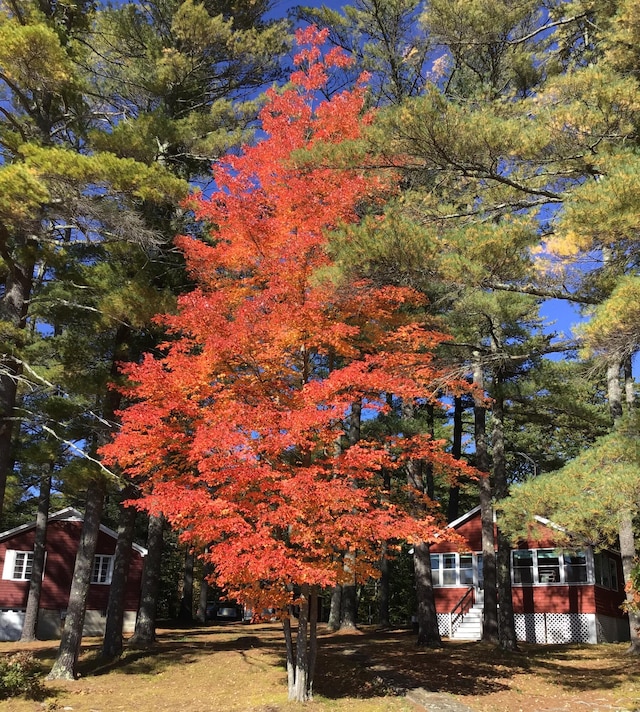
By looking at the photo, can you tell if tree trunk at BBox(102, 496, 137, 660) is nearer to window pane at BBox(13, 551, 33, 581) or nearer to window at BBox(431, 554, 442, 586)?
window pane at BBox(13, 551, 33, 581)

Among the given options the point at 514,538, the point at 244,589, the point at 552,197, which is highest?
the point at 552,197

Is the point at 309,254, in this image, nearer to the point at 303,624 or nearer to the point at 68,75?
the point at 68,75

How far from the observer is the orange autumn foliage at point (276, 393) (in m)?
8.96

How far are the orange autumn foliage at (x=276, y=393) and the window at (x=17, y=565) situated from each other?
12.9 meters

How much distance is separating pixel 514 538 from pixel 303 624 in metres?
4.02

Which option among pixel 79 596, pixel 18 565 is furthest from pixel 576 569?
pixel 18 565

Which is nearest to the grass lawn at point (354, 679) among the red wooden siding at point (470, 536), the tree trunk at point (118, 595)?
the tree trunk at point (118, 595)

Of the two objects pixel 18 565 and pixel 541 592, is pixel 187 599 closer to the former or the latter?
pixel 18 565

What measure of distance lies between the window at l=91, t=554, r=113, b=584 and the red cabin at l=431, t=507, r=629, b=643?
42.5 feet

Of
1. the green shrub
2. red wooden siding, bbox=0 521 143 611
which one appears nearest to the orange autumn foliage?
the green shrub

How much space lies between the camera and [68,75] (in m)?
9.95

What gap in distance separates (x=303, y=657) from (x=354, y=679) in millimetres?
2040

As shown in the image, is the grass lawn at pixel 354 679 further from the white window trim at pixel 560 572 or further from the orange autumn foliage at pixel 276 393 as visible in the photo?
the white window trim at pixel 560 572

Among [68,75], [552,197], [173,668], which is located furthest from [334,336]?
[173,668]
